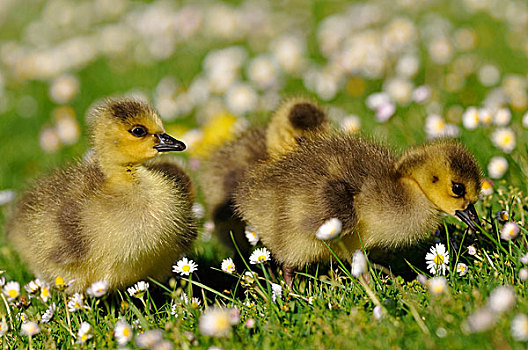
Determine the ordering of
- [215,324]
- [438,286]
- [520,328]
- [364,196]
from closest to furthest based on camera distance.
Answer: [520,328], [215,324], [438,286], [364,196]

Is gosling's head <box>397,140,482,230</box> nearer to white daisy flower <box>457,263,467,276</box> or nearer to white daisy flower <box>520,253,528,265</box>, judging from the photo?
white daisy flower <box>457,263,467,276</box>

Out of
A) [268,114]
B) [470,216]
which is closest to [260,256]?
[470,216]

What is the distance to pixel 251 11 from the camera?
8977 mm

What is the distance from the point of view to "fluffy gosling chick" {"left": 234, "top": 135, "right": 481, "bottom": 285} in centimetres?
327

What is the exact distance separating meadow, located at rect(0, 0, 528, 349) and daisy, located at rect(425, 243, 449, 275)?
11mm

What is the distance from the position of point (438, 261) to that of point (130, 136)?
5.45 feet

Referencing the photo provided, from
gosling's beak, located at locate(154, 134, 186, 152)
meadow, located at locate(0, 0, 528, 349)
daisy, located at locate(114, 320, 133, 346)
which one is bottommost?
meadow, located at locate(0, 0, 528, 349)

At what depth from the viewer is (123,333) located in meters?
3.00

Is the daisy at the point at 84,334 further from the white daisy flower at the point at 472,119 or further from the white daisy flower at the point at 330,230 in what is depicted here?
the white daisy flower at the point at 472,119

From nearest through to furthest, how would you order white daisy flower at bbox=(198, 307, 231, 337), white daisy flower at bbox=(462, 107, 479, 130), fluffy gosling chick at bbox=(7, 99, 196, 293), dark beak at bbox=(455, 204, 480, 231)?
white daisy flower at bbox=(198, 307, 231, 337) → dark beak at bbox=(455, 204, 480, 231) → fluffy gosling chick at bbox=(7, 99, 196, 293) → white daisy flower at bbox=(462, 107, 479, 130)

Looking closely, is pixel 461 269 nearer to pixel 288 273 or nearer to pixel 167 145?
pixel 288 273

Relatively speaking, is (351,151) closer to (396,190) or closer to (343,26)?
(396,190)

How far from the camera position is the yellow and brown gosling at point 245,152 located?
4.15m

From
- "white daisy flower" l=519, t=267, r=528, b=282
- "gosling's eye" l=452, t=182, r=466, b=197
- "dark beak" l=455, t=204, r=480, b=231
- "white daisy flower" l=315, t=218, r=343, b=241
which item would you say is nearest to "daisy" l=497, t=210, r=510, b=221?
"dark beak" l=455, t=204, r=480, b=231
